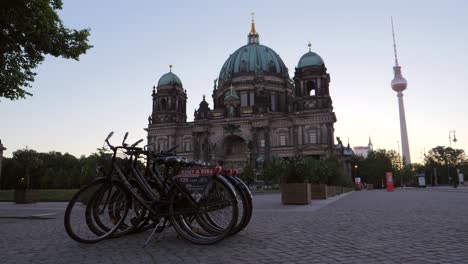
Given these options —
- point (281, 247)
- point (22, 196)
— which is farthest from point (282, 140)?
point (281, 247)

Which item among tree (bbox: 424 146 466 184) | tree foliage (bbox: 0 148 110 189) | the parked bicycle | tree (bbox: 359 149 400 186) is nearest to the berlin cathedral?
tree foliage (bbox: 0 148 110 189)

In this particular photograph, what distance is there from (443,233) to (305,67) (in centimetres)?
6450

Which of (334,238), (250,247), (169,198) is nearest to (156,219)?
(169,198)

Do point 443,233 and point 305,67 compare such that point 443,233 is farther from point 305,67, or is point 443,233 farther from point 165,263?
point 305,67

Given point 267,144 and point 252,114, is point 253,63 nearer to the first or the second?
point 252,114

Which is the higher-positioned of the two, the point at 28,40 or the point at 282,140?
the point at 282,140

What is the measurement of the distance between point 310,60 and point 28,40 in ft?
203

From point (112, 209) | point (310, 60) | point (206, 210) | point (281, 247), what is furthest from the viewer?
point (310, 60)

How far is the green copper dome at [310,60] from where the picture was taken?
69188mm

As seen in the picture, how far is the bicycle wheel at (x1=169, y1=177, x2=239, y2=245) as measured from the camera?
20.5 ft

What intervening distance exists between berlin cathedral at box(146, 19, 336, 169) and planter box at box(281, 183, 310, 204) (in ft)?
139

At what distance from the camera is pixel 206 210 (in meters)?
6.50

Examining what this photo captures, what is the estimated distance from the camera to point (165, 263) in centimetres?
482

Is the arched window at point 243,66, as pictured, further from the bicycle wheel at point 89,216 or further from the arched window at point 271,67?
the bicycle wheel at point 89,216
